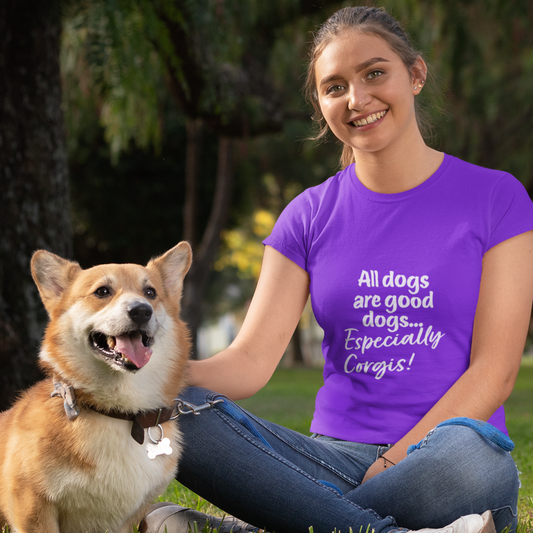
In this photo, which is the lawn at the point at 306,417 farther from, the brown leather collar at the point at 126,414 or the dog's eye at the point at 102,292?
the dog's eye at the point at 102,292

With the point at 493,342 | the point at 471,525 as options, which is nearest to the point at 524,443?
the point at 493,342

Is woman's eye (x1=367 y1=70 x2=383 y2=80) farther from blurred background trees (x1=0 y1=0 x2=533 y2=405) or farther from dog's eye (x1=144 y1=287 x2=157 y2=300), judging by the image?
blurred background trees (x1=0 y1=0 x2=533 y2=405)

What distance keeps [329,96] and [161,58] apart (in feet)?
8.75

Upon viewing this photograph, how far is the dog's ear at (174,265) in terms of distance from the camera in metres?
2.70

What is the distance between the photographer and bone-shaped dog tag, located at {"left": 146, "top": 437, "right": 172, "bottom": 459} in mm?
2258

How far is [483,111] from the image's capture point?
11.4 metres

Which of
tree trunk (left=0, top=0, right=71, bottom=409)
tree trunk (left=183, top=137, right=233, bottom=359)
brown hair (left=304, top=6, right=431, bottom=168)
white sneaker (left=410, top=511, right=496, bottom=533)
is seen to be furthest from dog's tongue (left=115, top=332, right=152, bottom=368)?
tree trunk (left=183, top=137, right=233, bottom=359)

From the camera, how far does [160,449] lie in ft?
7.43

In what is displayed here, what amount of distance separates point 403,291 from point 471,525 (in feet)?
2.95

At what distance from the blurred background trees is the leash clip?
2.26 m

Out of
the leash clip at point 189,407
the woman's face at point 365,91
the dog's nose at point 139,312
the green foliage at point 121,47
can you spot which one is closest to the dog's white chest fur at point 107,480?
the leash clip at point 189,407

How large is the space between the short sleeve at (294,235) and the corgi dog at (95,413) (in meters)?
0.63

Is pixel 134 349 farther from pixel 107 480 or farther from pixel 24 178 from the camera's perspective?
pixel 24 178

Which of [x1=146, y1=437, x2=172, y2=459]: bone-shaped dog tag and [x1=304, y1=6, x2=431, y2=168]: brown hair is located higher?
[x1=304, y1=6, x2=431, y2=168]: brown hair
